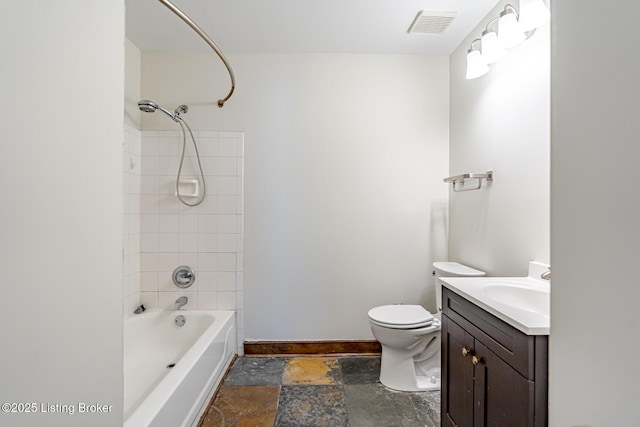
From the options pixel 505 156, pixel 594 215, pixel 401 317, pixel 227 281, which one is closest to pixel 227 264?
pixel 227 281

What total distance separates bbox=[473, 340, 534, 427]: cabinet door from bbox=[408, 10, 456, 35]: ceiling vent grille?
190cm

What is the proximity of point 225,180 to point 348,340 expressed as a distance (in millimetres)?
1624

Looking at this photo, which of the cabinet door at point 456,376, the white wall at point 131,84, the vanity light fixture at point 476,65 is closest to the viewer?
the cabinet door at point 456,376

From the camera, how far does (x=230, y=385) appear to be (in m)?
1.89

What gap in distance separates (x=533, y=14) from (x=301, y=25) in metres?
1.32

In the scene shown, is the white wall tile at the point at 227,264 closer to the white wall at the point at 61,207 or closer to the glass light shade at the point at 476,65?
the white wall at the point at 61,207

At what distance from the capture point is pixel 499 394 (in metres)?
0.97

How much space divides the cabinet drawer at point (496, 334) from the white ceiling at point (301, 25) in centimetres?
173

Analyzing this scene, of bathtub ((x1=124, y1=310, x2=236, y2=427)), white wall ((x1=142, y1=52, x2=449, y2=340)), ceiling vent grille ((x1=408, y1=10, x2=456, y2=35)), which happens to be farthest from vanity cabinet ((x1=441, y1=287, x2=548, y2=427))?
ceiling vent grille ((x1=408, y1=10, x2=456, y2=35))

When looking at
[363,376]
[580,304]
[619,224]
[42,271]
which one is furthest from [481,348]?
[42,271]

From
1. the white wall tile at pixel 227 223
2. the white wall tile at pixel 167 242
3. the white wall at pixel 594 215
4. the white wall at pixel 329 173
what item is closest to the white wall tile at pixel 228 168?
the white wall at pixel 329 173

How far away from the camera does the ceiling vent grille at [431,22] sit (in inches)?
70.4

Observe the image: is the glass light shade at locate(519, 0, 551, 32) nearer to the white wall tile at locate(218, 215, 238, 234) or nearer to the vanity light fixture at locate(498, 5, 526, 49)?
the vanity light fixture at locate(498, 5, 526, 49)

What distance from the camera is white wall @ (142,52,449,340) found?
225cm
